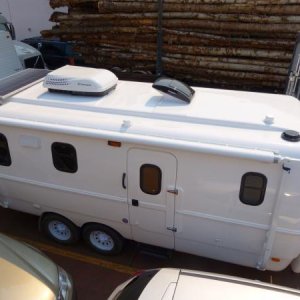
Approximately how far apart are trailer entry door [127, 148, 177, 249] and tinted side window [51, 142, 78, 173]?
0.88 metres

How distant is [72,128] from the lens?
15.5 feet

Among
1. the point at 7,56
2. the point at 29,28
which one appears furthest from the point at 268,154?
the point at 29,28

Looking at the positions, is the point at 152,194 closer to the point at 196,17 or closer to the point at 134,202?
the point at 134,202

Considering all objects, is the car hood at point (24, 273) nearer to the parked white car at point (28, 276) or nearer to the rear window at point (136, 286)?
the parked white car at point (28, 276)

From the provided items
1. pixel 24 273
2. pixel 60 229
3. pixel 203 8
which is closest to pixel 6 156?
pixel 60 229

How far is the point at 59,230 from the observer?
6.04m

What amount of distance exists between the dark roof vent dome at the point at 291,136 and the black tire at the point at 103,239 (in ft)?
9.70

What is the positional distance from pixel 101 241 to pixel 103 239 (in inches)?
2.4

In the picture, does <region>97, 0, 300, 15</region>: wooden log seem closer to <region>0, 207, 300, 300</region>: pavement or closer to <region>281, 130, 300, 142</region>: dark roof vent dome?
<region>281, 130, 300, 142</region>: dark roof vent dome

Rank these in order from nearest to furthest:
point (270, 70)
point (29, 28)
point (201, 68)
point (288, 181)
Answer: point (288, 181) < point (270, 70) < point (201, 68) < point (29, 28)

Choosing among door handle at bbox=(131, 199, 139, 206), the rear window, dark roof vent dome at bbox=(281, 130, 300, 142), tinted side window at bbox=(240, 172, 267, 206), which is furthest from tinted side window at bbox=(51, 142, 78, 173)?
dark roof vent dome at bbox=(281, 130, 300, 142)

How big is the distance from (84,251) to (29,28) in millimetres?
16154

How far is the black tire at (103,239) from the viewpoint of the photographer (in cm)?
554

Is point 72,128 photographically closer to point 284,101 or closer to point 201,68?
point 284,101
